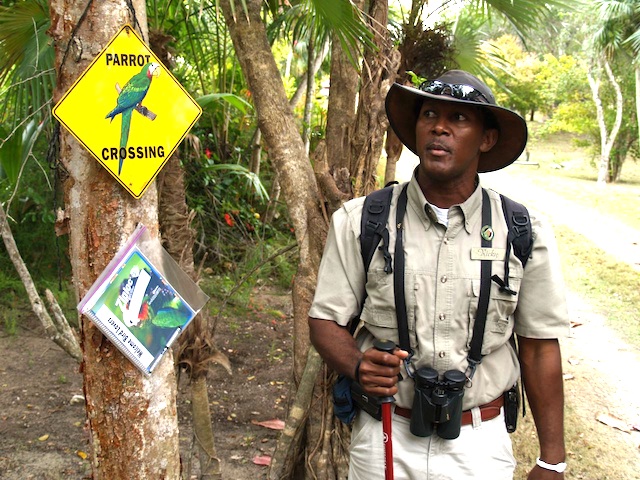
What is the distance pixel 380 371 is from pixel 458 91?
96 centimetres

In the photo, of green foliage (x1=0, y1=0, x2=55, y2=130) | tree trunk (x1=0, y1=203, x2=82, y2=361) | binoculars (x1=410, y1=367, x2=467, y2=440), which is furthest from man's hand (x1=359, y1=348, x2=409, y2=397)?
green foliage (x1=0, y1=0, x2=55, y2=130)

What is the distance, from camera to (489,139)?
241cm

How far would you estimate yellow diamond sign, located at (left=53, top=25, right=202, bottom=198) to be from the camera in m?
2.04

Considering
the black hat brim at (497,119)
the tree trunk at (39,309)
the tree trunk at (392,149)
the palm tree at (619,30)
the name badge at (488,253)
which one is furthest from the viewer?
the palm tree at (619,30)

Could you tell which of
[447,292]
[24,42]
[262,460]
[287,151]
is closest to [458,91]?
[447,292]

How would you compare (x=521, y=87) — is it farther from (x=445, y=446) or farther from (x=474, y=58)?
(x=445, y=446)

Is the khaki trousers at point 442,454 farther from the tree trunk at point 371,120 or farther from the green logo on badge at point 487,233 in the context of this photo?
the tree trunk at point 371,120

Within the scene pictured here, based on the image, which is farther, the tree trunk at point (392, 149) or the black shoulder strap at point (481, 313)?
the tree trunk at point (392, 149)

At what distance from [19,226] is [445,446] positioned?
528 centimetres

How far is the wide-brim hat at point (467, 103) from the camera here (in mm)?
2219

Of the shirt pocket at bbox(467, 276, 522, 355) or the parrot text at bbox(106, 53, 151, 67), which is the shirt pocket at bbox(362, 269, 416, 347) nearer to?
the shirt pocket at bbox(467, 276, 522, 355)

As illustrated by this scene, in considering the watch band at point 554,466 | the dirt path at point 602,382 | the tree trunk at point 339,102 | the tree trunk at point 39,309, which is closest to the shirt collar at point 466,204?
the watch band at point 554,466

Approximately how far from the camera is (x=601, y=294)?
26.7ft

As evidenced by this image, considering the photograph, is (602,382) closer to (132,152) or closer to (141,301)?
(141,301)
